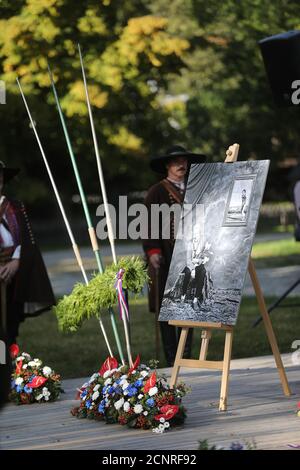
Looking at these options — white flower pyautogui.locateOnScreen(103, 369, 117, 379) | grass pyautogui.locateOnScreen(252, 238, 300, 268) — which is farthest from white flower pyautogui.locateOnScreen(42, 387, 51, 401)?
grass pyautogui.locateOnScreen(252, 238, 300, 268)

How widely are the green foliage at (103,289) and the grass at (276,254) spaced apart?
1662 cm

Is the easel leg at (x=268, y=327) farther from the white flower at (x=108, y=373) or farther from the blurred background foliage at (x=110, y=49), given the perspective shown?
the blurred background foliage at (x=110, y=49)

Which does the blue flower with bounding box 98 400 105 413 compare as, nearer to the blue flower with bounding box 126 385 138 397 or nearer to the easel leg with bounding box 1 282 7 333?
the blue flower with bounding box 126 385 138 397

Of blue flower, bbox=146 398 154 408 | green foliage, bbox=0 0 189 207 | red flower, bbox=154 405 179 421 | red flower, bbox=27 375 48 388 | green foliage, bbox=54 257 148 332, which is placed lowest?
green foliage, bbox=0 0 189 207

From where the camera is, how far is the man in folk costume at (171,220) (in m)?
11.6

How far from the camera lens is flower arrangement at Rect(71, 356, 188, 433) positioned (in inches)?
328

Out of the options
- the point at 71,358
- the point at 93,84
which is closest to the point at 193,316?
the point at 71,358

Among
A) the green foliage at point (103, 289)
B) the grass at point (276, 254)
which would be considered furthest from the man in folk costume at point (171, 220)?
the grass at point (276, 254)

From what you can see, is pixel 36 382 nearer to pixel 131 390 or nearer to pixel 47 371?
pixel 47 371

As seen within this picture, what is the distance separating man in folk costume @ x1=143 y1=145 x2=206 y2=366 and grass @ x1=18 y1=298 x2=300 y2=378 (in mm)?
325

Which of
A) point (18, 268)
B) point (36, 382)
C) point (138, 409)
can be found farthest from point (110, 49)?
point (138, 409)

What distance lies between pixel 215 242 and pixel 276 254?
20.1 m

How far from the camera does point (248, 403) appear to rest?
940 cm
